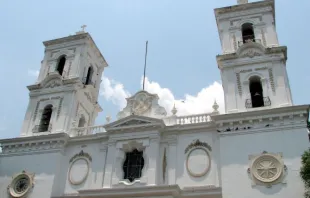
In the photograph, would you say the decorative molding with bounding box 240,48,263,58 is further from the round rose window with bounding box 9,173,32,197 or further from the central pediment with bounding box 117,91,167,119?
the round rose window with bounding box 9,173,32,197

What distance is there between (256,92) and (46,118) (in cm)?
1397

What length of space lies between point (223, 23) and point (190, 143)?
9036mm

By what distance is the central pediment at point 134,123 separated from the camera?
20250 mm

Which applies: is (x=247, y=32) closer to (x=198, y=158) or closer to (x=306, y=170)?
(x=198, y=158)

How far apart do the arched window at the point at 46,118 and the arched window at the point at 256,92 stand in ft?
44.0

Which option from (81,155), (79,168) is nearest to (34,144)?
(81,155)

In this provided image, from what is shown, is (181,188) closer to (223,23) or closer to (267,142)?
(267,142)

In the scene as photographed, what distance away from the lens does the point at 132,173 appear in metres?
20.0

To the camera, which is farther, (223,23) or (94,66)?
(94,66)

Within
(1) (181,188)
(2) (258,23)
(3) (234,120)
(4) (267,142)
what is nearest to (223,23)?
(2) (258,23)

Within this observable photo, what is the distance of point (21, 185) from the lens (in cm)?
2144

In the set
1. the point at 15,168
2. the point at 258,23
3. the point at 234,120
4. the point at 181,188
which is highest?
the point at 258,23

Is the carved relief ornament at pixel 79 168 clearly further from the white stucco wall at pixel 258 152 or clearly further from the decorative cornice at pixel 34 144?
the white stucco wall at pixel 258 152

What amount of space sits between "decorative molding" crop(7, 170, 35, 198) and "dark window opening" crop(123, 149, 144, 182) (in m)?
5.85
